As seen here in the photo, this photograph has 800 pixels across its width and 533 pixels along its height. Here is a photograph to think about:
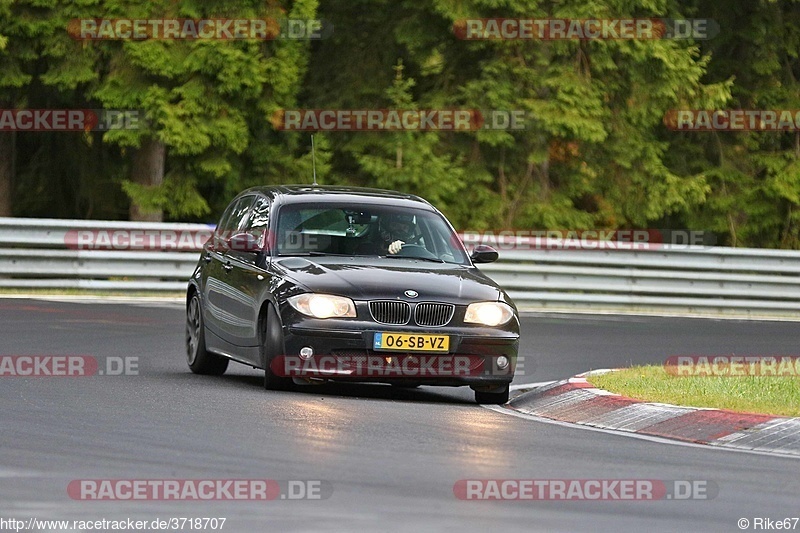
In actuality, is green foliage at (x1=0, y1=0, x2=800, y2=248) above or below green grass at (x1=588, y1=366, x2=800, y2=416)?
above

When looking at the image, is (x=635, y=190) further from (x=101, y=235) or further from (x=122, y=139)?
(x=101, y=235)

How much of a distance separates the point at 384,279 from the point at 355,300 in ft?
1.10

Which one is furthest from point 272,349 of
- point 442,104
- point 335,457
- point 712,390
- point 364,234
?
point 442,104

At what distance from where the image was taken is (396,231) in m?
14.6

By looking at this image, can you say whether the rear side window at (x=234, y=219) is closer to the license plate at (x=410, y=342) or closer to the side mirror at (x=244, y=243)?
the side mirror at (x=244, y=243)

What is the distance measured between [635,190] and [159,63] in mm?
10381

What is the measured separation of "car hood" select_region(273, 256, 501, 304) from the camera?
13.2m

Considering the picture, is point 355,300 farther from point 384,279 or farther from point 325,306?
point 384,279

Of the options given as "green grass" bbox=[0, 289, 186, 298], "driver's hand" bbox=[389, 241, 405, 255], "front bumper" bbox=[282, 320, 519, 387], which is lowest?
"green grass" bbox=[0, 289, 186, 298]

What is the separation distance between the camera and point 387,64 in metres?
34.5

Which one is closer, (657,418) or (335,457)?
(335,457)

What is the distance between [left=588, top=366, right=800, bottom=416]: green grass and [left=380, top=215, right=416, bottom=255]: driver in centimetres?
179

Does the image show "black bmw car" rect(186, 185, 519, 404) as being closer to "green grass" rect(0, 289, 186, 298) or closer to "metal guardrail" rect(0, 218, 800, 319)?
"green grass" rect(0, 289, 186, 298)

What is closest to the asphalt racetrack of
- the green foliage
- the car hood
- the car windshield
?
the car hood
